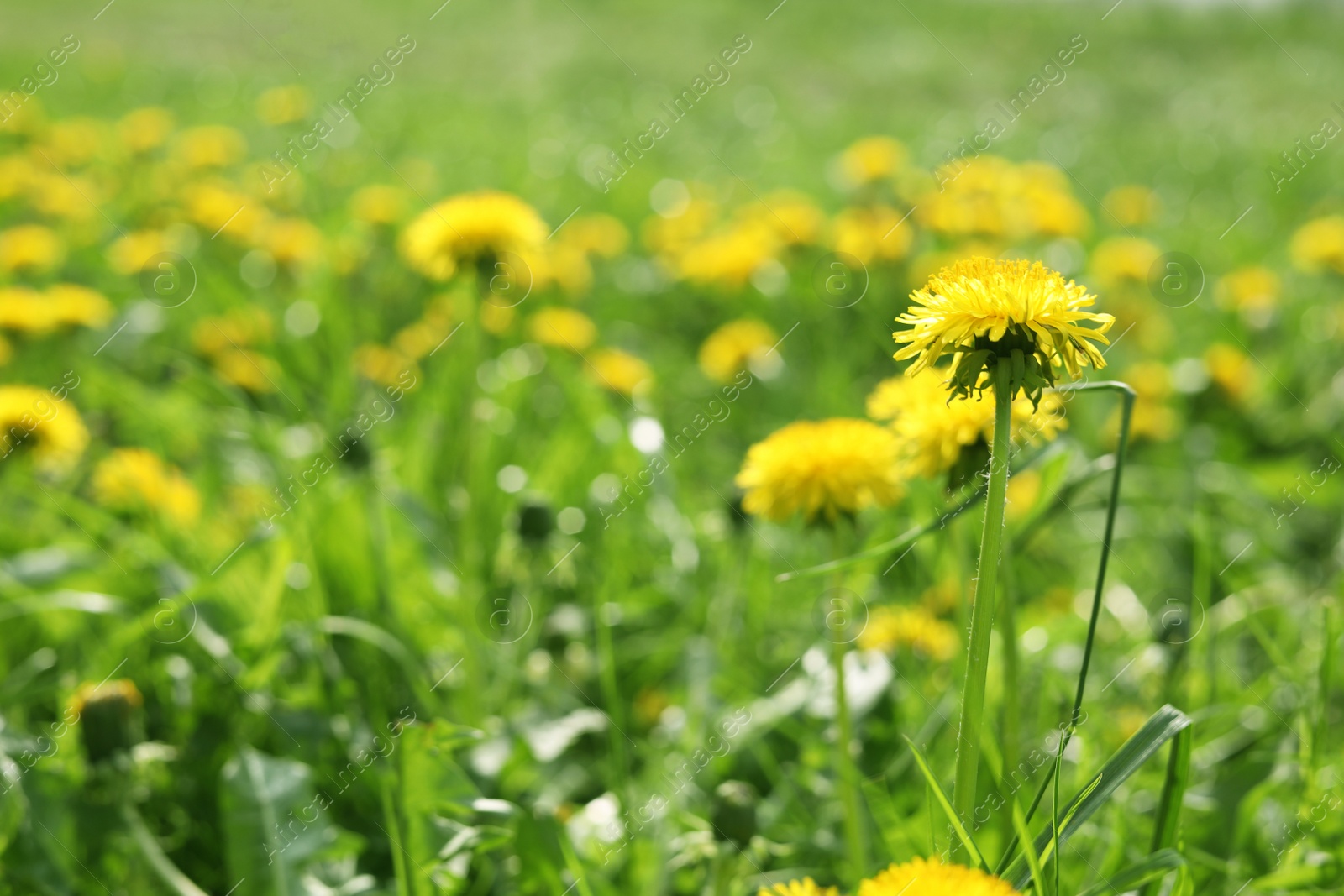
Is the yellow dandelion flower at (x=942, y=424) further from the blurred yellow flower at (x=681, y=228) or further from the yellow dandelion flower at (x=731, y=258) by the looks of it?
the blurred yellow flower at (x=681, y=228)

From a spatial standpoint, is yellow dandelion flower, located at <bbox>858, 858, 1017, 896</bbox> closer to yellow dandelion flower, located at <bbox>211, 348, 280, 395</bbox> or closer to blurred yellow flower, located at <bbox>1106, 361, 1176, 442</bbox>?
blurred yellow flower, located at <bbox>1106, 361, 1176, 442</bbox>

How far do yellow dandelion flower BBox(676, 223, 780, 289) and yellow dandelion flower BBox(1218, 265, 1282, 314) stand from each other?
140 cm

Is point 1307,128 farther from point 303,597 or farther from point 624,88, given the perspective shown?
point 303,597

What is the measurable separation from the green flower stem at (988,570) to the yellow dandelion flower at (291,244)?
2.76m

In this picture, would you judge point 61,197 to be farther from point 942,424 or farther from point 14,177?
point 942,424

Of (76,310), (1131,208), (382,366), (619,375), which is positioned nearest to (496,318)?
(382,366)

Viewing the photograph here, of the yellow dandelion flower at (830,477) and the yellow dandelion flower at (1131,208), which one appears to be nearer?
the yellow dandelion flower at (830,477)

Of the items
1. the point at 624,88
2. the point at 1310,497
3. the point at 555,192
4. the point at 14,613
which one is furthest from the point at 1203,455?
the point at 624,88

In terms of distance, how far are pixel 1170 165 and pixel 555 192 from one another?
3984 mm

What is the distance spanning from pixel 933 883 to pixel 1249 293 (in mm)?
3049

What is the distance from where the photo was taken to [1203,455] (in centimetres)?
238

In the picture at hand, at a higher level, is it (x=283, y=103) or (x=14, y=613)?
(x=283, y=103)

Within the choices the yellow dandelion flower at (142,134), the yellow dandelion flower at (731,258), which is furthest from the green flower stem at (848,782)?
the yellow dandelion flower at (142,134)

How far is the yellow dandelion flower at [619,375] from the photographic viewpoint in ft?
8.21
